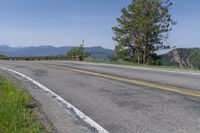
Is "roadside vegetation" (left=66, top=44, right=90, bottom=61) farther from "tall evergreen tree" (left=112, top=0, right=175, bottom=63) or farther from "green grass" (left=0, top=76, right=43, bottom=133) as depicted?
"green grass" (left=0, top=76, right=43, bottom=133)

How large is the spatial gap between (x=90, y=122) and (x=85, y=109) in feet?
4.85

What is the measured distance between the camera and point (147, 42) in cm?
5878

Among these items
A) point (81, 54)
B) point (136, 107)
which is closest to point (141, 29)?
point (81, 54)

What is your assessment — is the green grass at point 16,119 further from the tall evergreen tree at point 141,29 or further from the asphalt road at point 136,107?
the tall evergreen tree at point 141,29

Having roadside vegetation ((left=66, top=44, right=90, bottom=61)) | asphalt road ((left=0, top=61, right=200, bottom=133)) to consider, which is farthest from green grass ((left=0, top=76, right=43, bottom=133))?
roadside vegetation ((left=66, top=44, right=90, bottom=61))

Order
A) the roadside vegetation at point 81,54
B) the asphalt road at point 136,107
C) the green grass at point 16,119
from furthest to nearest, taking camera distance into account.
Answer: the roadside vegetation at point 81,54 → the asphalt road at point 136,107 → the green grass at point 16,119

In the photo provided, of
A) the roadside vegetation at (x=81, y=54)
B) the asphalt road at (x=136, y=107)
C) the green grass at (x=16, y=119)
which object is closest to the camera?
the green grass at (x=16, y=119)

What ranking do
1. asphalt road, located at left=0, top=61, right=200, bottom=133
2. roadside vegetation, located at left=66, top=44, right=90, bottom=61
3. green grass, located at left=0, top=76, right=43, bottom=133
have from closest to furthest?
green grass, located at left=0, top=76, right=43, bottom=133 < asphalt road, located at left=0, top=61, right=200, bottom=133 < roadside vegetation, located at left=66, top=44, right=90, bottom=61

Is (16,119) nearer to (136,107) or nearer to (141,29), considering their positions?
(136,107)

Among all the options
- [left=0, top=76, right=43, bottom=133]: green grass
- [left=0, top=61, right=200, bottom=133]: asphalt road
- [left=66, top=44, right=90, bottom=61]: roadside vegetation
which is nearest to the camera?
[left=0, top=76, right=43, bottom=133]: green grass

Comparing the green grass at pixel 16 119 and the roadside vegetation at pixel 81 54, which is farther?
the roadside vegetation at pixel 81 54

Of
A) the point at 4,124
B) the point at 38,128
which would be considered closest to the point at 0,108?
the point at 4,124

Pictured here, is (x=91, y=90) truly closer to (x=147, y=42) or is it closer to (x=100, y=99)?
(x=100, y=99)

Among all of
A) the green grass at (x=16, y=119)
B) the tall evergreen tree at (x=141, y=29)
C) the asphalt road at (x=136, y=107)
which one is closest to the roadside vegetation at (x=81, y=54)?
the tall evergreen tree at (x=141, y=29)
